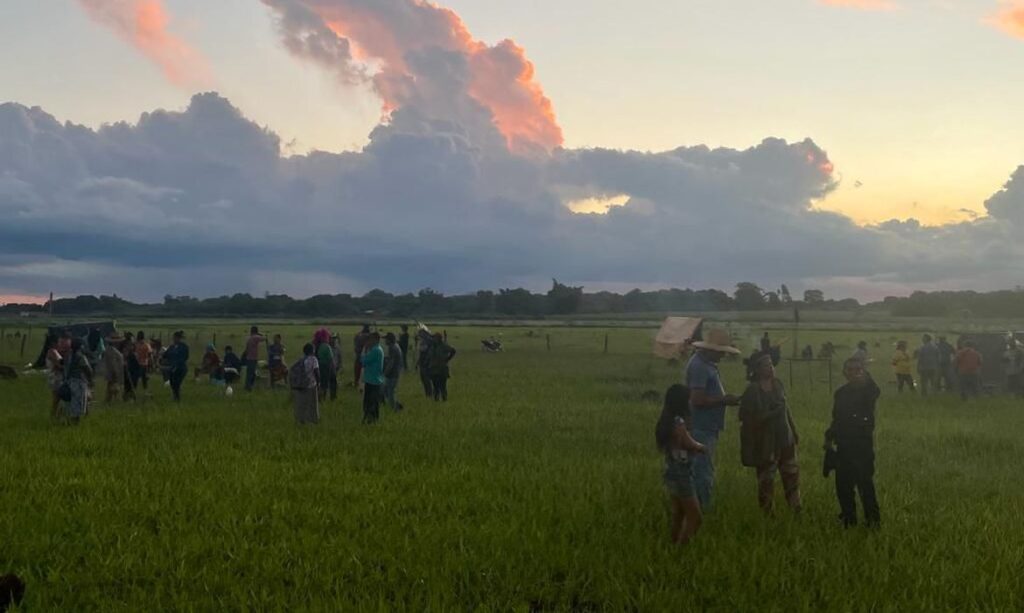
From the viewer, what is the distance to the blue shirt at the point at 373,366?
15398 mm

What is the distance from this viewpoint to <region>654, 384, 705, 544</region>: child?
24.6 feet

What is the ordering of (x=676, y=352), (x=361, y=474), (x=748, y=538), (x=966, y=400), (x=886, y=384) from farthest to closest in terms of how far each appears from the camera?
1. (x=676, y=352)
2. (x=886, y=384)
3. (x=966, y=400)
4. (x=361, y=474)
5. (x=748, y=538)

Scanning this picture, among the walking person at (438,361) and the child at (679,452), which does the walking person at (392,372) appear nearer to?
the walking person at (438,361)

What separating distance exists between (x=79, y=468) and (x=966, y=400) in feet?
67.6

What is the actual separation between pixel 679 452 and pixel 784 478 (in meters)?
2.16

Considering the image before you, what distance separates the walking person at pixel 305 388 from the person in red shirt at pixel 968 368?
16200mm

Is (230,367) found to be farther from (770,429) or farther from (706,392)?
(770,429)

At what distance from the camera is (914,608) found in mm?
6289

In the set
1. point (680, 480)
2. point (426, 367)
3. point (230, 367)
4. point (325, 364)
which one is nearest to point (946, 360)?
point (426, 367)

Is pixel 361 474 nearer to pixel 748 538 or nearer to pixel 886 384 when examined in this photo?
pixel 748 538

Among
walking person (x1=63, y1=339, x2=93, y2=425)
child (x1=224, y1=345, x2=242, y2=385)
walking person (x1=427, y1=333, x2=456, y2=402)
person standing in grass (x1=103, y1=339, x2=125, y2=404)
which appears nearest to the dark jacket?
walking person (x1=427, y1=333, x2=456, y2=402)

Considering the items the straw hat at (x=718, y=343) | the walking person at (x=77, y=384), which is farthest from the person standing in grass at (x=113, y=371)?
A: the straw hat at (x=718, y=343)

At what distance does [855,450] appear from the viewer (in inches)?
334

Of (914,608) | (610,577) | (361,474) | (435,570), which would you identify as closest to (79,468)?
(361,474)
